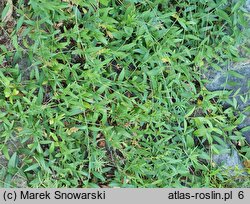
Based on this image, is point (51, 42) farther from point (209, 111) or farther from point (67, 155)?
point (209, 111)

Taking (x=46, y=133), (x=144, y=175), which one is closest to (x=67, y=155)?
(x=46, y=133)

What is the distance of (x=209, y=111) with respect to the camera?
3.26m

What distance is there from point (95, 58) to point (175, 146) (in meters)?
0.89

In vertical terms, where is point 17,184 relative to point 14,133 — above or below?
below

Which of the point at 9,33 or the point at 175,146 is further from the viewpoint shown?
the point at 175,146

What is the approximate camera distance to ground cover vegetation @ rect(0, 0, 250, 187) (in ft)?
9.59

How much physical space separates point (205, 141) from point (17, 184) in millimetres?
1440

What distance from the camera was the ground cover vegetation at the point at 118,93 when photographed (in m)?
2.92

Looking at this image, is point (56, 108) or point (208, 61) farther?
point (208, 61)

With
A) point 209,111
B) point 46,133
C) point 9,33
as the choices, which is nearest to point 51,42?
point 9,33

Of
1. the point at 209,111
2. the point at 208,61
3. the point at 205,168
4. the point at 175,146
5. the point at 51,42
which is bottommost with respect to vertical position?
the point at 205,168

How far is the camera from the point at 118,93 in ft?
9.93
